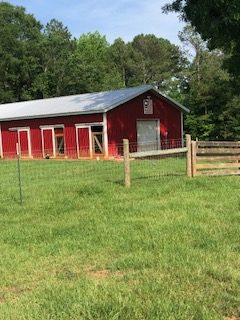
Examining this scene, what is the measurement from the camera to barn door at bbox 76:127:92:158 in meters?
31.6

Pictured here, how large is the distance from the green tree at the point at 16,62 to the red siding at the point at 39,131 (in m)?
Result: 26.1

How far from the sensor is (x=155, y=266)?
19.9 feet

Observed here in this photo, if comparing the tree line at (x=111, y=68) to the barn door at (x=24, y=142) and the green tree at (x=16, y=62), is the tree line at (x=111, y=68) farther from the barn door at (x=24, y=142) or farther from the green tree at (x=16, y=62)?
the barn door at (x=24, y=142)

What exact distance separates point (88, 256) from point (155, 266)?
1.06m

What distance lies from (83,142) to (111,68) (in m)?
50.2

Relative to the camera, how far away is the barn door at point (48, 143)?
3419 centimetres

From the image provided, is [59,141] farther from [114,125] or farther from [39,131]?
[114,125]

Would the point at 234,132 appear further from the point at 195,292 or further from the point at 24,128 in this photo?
the point at 195,292

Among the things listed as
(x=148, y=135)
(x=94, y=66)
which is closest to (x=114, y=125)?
(x=148, y=135)

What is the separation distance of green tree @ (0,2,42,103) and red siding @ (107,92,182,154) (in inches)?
1256

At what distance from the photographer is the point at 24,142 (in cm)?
3619

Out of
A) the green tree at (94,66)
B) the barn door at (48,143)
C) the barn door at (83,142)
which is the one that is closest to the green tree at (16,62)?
the green tree at (94,66)

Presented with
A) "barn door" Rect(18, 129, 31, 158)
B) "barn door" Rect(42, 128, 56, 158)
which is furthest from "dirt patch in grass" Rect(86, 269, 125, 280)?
"barn door" Rect(18, 129, 31, 158)

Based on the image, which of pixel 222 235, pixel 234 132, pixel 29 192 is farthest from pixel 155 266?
pixel 234 132
